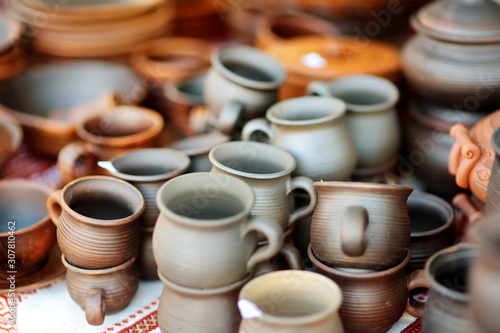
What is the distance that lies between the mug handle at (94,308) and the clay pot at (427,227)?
26.8 inches

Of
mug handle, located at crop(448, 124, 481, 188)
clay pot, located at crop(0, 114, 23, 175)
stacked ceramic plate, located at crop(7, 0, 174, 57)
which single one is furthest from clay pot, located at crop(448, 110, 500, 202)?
stacked ceramic plate, located at crop(7, 0, 174, 57)

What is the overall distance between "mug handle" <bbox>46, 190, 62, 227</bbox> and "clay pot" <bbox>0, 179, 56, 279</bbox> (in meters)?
0.04

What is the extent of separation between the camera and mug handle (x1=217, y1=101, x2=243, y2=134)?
4.88 ft

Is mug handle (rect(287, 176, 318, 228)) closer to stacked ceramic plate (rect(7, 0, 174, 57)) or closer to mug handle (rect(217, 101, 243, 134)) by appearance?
mug handle (rect(217, 101, 243, 134))

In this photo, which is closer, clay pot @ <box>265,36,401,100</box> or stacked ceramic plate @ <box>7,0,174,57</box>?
clay pot @ <box>265,36,401,100</box>

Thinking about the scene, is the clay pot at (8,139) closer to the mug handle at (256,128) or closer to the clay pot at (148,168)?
the clay pot at (148,168)

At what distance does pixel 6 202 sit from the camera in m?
1.50

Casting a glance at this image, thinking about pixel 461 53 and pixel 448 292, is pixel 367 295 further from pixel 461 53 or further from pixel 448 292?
pixel 461 53


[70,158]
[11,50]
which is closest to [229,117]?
Result: [70,158]

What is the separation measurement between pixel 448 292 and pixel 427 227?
19.7 inches

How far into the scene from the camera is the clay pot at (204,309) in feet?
3.62

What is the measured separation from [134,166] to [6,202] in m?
0.36

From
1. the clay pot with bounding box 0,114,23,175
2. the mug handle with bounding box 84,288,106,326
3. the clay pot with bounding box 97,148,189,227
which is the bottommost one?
the mug handle with bounding box 84,288,106,326

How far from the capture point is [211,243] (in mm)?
1049
